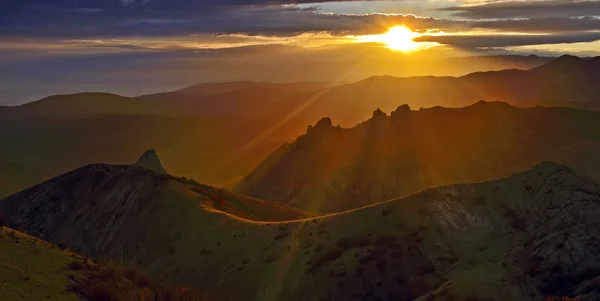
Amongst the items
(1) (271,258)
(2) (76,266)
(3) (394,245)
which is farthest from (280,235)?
(2) (76,266)

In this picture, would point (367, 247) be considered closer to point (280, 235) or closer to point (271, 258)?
point (271, 258)

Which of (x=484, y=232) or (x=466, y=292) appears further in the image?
(x=484, y=232)

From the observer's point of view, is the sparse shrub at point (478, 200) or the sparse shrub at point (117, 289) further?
the sparse shrub at point (478, 200)

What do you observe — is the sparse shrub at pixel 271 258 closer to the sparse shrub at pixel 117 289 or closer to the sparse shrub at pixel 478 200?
the sparse shrub at pixel 478 200

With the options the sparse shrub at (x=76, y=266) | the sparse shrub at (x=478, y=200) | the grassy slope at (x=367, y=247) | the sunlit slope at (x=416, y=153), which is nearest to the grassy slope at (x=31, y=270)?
the sparse shrub at (x=76, y=266)

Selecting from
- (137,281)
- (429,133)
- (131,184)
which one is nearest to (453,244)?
(137,281)

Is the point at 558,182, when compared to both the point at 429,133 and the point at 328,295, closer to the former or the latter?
the point at 328,295
